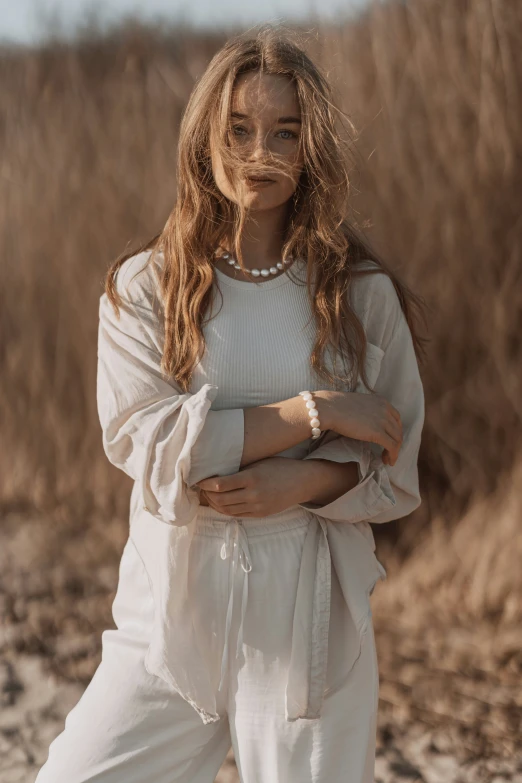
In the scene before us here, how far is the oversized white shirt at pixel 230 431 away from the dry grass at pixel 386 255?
4.61ft

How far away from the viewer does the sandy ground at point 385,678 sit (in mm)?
2525

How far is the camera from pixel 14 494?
4.08 m

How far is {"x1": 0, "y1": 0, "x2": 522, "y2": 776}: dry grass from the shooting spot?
3156mm

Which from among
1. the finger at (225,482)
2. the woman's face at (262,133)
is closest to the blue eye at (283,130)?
the woman's face at (262,133)

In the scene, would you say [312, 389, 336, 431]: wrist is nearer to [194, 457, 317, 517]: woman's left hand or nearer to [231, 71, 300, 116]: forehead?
[194, 457, 317, 517]: woman's left hand

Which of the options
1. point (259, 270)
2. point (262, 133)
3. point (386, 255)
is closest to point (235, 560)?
point (259, 270)

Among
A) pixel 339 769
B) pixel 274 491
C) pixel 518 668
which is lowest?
pixel 518 668

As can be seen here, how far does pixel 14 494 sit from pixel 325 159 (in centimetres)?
301

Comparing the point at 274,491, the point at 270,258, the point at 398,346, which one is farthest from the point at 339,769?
the point at 270,258

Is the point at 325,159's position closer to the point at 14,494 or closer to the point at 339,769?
the point at 339,769

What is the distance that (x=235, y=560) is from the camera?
1323 mm

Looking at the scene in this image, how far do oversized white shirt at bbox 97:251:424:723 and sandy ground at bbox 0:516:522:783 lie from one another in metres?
1.32

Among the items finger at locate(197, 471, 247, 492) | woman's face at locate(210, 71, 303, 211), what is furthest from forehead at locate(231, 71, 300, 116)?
finger at locate(197, 471, 247, 492)

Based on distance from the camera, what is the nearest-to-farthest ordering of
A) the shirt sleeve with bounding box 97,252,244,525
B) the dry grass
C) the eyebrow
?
the shirt sleeve with bounding box 97,252,244,525 < the eyebrow < the dry grass
